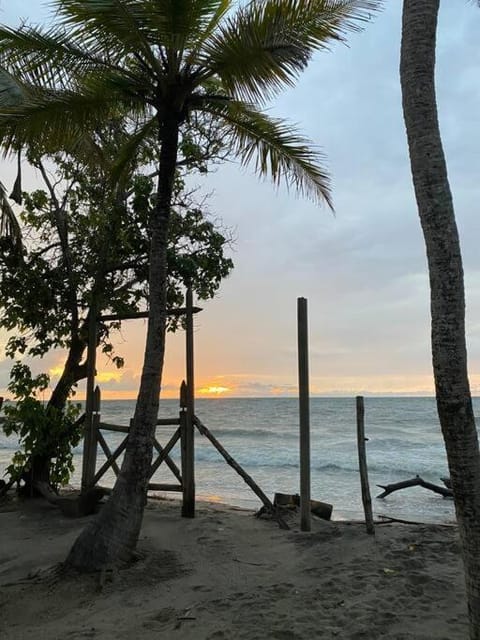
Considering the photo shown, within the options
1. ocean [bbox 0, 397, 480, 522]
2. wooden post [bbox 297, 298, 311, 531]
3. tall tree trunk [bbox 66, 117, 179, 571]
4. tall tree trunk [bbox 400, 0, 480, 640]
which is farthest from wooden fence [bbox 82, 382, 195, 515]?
tall tree trunk [bbox 400, 0, 480, 640]

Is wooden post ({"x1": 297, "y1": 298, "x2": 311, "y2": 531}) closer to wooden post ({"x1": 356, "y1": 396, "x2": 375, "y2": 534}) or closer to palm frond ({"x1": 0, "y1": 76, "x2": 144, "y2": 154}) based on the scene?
wooden post ({"x1": 356, "y1": 396, "x2": 375, "y2": 534})

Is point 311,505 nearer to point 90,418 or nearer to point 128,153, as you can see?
point 90,418

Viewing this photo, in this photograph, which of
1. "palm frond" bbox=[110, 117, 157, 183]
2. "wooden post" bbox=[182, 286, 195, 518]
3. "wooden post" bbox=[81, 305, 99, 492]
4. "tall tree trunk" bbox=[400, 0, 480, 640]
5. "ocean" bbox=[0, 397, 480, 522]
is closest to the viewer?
"tall tree trunk" bbox=[400, 0, 480, 640]

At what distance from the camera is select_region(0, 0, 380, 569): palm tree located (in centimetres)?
613

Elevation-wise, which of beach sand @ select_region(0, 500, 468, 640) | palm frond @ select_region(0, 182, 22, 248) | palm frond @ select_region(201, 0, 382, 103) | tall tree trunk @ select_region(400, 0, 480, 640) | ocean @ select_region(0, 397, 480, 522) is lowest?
ocean @ select_region(0, 397, 480, 522)

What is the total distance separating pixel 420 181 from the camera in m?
3.81

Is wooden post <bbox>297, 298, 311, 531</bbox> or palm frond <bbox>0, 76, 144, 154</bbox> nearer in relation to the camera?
palm frond <bbox>0, 76, 144, 154</bbox>

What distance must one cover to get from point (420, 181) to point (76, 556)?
209 inches

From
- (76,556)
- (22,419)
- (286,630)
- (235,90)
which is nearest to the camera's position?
(286,630)

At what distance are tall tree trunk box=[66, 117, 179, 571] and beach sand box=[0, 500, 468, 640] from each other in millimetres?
331

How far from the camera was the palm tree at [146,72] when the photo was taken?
6133 millimetres

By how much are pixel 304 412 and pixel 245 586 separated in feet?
9.32

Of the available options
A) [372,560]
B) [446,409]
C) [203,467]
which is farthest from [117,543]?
[203,467]

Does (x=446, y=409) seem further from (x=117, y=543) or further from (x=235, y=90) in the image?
(x=235, y=90)
